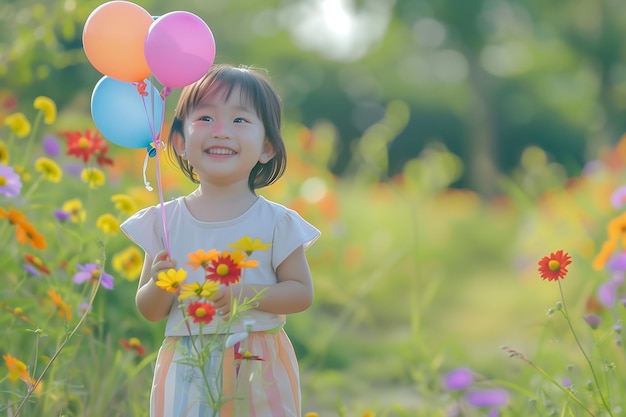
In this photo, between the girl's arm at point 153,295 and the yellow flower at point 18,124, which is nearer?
the girl's arm at point 153,295

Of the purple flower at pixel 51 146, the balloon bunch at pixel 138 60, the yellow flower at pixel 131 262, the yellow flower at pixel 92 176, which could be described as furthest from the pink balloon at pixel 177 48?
the purple flower at pixel 51 146

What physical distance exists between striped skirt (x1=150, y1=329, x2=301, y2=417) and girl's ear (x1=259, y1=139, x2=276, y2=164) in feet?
1.09

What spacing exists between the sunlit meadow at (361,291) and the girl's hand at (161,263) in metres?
0.12

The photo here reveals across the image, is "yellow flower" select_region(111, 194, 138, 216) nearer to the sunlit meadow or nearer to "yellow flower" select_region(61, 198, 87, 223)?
the sunlit meadow

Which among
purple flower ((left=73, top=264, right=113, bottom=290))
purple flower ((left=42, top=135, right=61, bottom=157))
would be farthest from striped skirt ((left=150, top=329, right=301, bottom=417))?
purple flower ((left=42, top=135, right=61, bottom=157))

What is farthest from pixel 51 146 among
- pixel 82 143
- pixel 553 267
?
pixel 553 267

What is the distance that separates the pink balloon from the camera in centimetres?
158

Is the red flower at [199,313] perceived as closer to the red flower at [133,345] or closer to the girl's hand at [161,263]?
the girl's hand at [161,263]

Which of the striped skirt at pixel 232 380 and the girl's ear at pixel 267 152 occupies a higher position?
the girl's ear at pixel 267 152

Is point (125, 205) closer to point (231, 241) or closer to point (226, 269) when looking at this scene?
point (231, 241)

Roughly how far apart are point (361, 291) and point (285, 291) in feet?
4.28

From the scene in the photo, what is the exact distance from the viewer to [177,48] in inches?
62.0

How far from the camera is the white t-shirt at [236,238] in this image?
167 cm

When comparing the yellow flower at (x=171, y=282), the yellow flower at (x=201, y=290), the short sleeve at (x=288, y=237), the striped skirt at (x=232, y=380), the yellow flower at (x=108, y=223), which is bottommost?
the striped skirt at (x=232, y=380)
